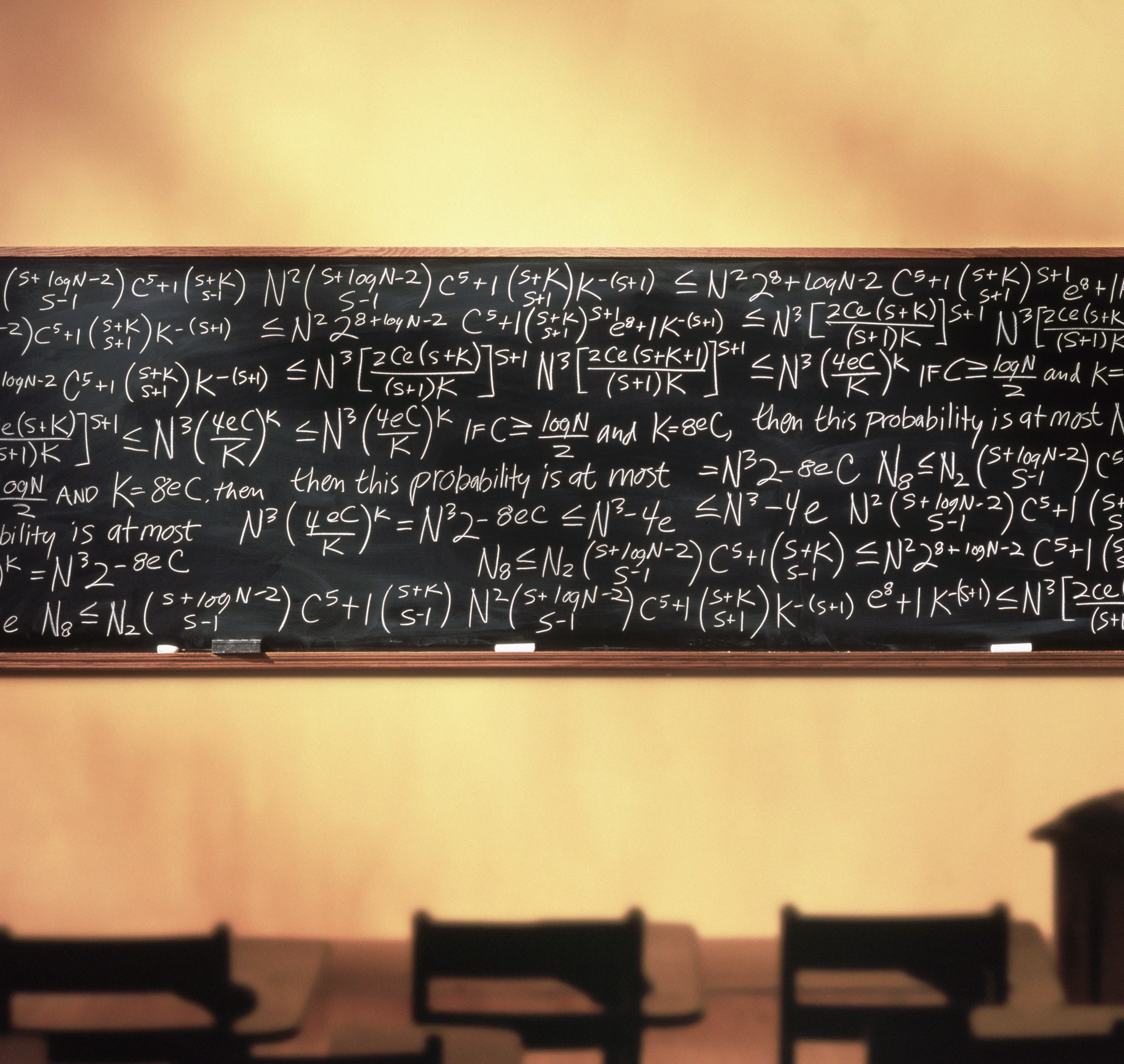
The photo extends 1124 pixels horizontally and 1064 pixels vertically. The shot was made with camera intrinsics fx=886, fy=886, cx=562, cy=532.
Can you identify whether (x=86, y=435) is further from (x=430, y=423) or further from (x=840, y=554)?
(x=840, y=554)

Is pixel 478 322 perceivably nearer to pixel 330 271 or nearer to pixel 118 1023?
pixel 330 271

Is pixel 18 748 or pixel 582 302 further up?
pixel 582 302

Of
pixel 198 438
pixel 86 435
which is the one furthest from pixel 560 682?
pixel 86 435

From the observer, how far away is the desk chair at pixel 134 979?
223cm

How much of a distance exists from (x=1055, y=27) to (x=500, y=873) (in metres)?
3.05

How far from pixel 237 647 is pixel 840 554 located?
1.80 metres

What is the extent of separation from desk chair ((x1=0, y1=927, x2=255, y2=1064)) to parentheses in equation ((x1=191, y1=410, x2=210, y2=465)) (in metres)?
1.30

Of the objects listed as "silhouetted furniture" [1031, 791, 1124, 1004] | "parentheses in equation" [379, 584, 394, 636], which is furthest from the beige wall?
"parentheses in equation" [379, 584, 394, 636]

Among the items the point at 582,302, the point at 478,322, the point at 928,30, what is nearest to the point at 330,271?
the point at 478,322

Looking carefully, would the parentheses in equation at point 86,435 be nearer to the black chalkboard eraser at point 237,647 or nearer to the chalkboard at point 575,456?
the chalkboard at point 575,456

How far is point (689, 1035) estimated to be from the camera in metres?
2.63

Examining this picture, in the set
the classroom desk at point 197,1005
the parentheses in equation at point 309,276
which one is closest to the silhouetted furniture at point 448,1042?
the classroom desk at point 197,1005

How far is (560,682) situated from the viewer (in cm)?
266

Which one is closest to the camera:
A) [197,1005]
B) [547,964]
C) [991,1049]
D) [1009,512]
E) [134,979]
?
[991,1049]
